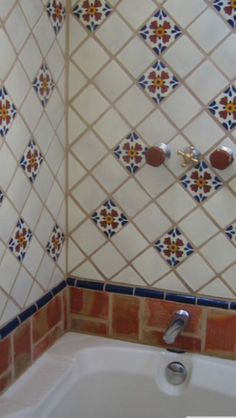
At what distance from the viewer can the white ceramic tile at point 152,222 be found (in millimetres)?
1345

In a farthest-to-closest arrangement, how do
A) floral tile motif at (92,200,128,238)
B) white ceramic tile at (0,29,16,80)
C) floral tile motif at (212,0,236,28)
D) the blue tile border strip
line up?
1. floral tile motif at (92,200,128,238)
2. the blue tile border strip
3. floral tile motif at (212,0,236,28)
4. white ceramic tile at (0,29,16,80)

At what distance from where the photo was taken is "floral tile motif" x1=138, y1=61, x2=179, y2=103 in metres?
1.26

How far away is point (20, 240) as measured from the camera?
3.98ft

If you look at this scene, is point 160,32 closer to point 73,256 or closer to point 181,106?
point 181,106

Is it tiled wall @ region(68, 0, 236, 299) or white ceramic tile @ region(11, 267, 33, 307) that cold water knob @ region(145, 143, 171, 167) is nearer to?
tiled wall @ region(68, 0, 236, 299)

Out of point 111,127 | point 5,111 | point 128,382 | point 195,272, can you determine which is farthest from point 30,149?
point 128,382

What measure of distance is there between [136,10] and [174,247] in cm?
63

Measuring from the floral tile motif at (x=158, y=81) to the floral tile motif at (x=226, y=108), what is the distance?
0.38 feet

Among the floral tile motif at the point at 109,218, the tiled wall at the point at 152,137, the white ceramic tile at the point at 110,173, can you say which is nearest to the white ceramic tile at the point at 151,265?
the tiled wall at the point at 152,137

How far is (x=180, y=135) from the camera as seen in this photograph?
50.5 inches

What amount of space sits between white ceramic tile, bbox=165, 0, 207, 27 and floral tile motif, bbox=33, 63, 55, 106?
34 centimetres

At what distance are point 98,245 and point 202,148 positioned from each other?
413mm

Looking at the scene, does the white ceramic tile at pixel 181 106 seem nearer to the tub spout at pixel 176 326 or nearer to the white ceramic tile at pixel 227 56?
the white ceramic tile at pixel 227 56

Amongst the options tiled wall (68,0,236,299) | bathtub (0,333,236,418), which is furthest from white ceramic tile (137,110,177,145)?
bathtub (0,333,236,418)
